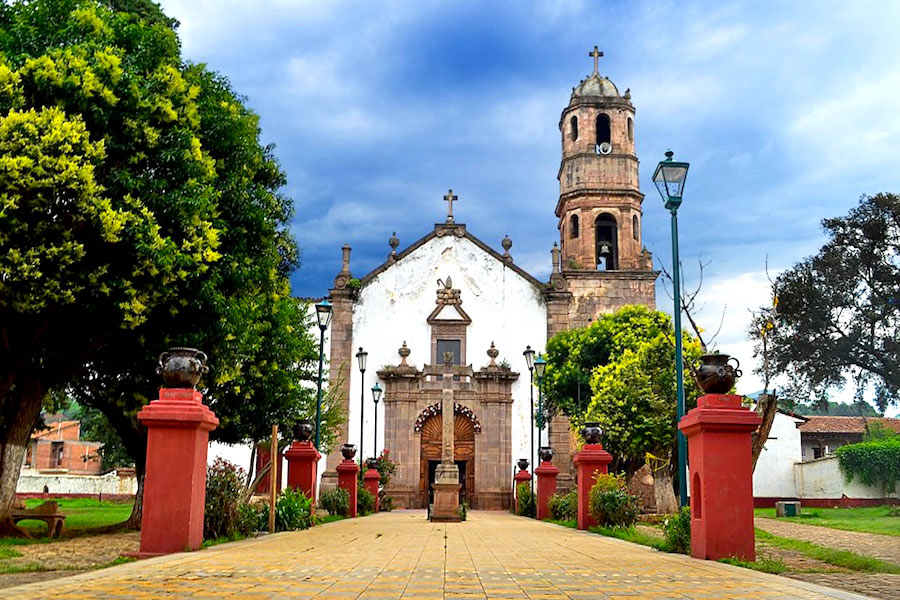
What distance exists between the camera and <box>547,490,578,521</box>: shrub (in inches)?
698


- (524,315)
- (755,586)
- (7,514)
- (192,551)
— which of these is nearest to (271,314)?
→ (7,514)

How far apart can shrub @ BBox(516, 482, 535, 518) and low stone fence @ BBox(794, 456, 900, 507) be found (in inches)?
562

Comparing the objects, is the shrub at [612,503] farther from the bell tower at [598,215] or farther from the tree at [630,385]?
the bell tower at [598,215]

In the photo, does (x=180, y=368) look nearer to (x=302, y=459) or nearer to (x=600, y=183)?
(x=302, y=459)

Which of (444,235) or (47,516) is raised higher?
A: (444,235)

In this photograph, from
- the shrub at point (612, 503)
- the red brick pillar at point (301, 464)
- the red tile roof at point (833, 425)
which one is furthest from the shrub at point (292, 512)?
the red tile roof at point (833, 425)

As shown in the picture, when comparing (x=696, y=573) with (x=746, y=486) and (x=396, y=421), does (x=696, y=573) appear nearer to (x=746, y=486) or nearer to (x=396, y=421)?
(x=746, y=486)

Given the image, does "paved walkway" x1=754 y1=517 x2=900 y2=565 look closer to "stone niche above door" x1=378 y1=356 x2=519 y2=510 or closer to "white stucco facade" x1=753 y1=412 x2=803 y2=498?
"stone niche above door" x1=378 y1=356 x2=519 y2=510

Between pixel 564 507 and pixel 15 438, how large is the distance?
37.4 feet

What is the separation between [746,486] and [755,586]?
256cm

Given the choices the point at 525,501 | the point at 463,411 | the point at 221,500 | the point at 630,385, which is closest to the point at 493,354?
the point at 463,411

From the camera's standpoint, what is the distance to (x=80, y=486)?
3816 centimetres

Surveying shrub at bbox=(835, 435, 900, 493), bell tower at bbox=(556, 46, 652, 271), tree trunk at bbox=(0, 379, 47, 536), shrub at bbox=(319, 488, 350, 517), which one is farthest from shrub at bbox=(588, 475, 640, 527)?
shrub at bbox=(835, 435, 900, 493)

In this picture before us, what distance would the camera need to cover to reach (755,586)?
6145 millimetres
